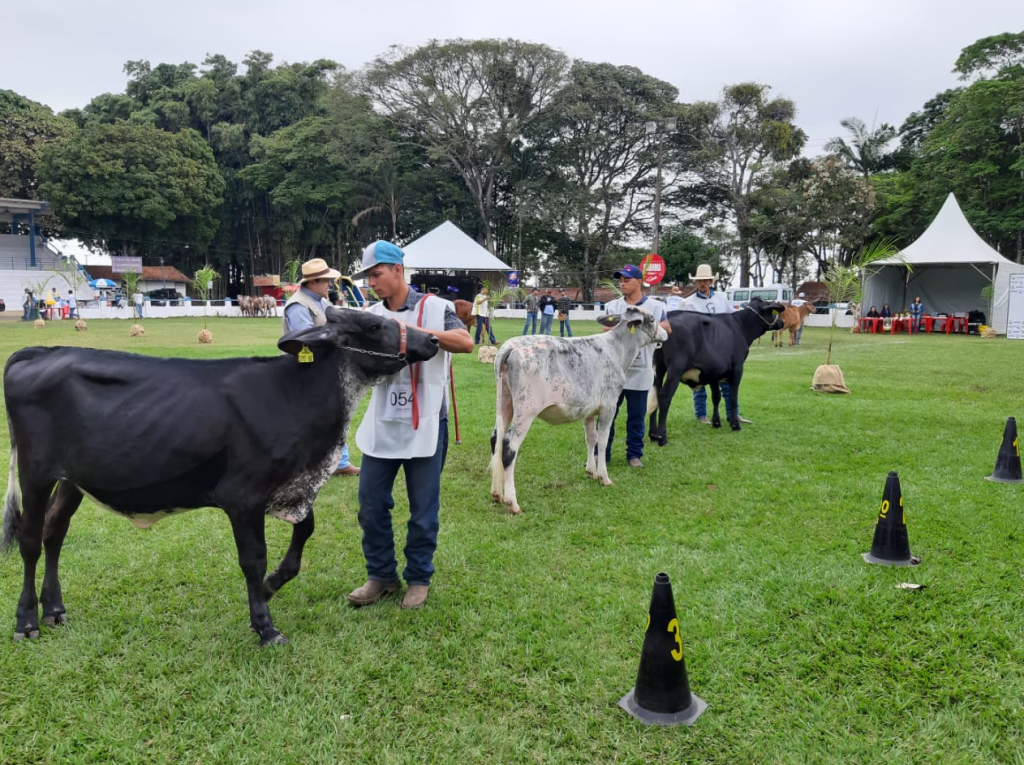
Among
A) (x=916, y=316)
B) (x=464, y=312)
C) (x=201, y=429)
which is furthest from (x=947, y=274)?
(x=201, y=429)

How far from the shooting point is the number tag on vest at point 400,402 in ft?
11.9

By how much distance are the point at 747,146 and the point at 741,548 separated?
37373 millimetres

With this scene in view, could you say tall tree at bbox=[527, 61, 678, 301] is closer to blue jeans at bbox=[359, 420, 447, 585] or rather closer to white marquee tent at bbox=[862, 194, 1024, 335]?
white marquee tent at bbox=[862, 194, 1024, 335]

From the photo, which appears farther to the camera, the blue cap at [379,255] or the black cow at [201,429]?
the blue cap at [379,255]

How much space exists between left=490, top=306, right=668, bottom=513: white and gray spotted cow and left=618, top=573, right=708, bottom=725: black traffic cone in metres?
2.60

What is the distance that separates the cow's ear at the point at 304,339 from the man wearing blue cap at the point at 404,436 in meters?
0.40

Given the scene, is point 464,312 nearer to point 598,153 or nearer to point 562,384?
point 562,384

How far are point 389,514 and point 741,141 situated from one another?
3859 centimetres

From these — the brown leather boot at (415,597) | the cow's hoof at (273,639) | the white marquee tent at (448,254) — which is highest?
the white marquee tent at (448,254)

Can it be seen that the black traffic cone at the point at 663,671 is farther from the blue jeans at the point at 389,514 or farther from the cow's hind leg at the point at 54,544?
the cow's hind leg at the point at 54,544

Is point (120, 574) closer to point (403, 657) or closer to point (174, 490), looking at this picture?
point (174, 490)

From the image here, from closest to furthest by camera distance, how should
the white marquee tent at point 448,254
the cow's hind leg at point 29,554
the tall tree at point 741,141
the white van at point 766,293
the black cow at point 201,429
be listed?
the black cow at point 201,429
the cow's hind leg at point 29,554
the white van at point 766,293
the white marquee tent at point 448,254
the tall tree at point 741,141

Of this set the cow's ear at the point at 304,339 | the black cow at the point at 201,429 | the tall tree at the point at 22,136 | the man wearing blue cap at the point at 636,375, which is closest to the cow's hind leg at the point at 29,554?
the black cow at the point at 201,429

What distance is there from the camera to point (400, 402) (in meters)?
3.63
